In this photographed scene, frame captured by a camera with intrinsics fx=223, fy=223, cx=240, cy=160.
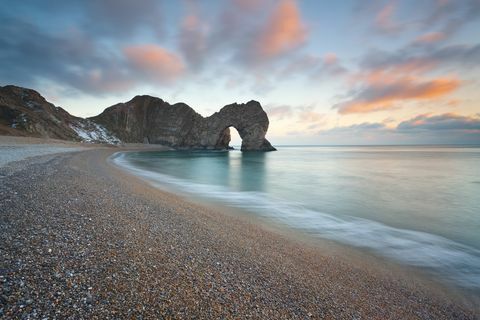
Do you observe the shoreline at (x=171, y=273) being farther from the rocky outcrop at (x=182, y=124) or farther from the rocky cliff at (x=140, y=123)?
the rocky outcrop at (x=182, y=124)

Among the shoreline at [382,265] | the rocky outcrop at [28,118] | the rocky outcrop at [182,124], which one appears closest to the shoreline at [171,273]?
the shoreline at [382,265]

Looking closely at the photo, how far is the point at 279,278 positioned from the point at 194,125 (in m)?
123

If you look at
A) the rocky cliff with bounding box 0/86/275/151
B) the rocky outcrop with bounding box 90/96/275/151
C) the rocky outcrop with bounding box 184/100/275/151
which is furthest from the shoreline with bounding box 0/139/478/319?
the rocky outcrop with bounding box 90/96/275/151

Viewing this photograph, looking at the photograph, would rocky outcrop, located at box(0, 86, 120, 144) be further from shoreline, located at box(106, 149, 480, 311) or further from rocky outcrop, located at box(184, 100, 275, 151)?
shoreline, located at box(106, 149, 480, 311)

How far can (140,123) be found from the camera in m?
143

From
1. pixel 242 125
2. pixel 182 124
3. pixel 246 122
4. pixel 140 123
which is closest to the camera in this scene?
pixel 246 122

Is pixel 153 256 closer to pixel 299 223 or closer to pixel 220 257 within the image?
pixel 220 257

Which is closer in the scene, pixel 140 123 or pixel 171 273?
pixel 171 273

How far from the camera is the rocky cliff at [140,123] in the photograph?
68.8 meters

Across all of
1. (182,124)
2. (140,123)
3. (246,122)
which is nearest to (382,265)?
(246,122)

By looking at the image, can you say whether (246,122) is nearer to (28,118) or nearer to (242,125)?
(242,125)

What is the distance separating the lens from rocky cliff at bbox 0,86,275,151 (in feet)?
226

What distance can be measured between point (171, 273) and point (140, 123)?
154203mm

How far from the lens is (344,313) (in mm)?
3770
